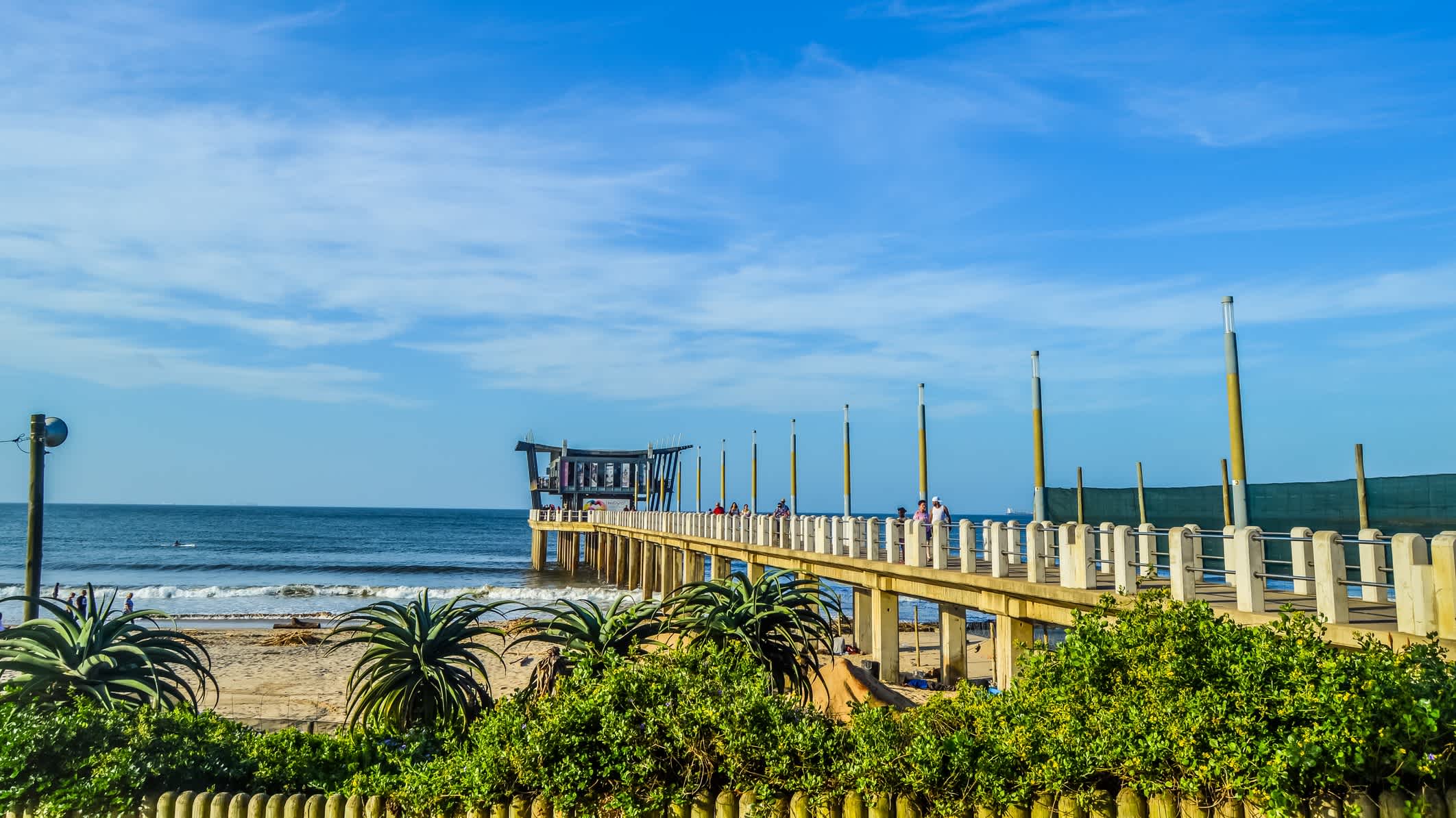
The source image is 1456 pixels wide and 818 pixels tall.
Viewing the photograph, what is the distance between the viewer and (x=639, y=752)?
5598mm

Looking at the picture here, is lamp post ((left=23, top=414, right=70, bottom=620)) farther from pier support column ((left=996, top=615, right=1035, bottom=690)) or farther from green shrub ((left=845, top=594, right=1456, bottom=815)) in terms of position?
pier support column ((left=996, top=615, right=1035, bottom=690))

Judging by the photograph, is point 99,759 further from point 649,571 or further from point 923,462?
point 649,571

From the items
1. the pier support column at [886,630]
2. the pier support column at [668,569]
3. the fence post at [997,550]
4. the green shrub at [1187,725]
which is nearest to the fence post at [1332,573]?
the green shrub at [1187,725]

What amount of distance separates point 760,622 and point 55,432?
7630mm

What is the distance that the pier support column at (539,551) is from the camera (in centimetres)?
6334

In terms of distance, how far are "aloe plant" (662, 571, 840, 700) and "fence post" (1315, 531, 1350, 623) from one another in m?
4.21

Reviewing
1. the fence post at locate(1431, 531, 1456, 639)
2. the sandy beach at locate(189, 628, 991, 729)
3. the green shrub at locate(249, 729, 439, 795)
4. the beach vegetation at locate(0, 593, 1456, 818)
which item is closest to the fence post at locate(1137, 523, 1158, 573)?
the fence post at locate(1431, 531, 1456, 639)

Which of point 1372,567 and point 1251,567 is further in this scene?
point 1372,567

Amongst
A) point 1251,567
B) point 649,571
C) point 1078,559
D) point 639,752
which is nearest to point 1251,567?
point 1251,567

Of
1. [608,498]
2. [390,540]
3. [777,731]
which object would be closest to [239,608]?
[608,498]

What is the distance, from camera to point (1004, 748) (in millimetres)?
5355

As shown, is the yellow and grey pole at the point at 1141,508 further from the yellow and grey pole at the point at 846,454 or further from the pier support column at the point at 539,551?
the pier support column at the point at 539,551

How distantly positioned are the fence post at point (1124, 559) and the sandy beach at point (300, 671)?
462 centimetres

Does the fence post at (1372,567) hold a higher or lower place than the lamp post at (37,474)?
lower
